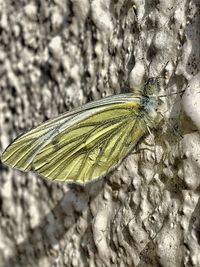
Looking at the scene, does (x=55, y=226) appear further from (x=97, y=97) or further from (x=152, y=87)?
(x=152, y=87)

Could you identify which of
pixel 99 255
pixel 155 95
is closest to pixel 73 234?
pixel 99 255

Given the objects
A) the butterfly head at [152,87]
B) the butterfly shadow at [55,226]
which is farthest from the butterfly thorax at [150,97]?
the butterfly shadow at [55,226]

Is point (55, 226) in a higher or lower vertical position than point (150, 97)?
lower

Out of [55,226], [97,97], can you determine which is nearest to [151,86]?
[97,97]

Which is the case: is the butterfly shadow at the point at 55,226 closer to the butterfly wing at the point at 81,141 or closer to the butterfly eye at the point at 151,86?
the butterfly wing at the point at 81,141

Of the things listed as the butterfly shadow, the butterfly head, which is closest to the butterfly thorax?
the butterfly head

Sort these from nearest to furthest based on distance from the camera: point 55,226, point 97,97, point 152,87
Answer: point 152,87 → point 97,97 → point 55,226

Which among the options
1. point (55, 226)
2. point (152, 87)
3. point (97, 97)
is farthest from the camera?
point (55, 226)

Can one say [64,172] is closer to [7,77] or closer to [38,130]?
[38,130]

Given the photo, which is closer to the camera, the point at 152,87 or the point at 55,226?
the point at 152,87
